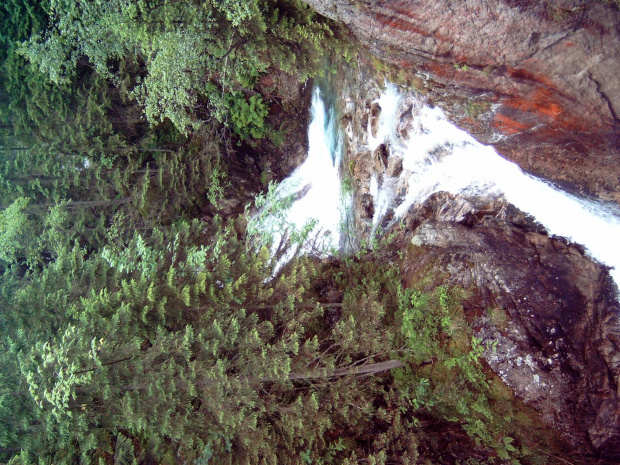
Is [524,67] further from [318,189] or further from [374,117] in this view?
[318,189]

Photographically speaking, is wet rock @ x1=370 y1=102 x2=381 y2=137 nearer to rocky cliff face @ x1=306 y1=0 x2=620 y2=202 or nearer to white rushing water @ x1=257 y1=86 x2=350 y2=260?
white rushing water @ x1=257 y1=86 x2=350 y2=260

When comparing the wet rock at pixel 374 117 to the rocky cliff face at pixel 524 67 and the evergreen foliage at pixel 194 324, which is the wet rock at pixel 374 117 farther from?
the rocky cliff face at pixel 524 67

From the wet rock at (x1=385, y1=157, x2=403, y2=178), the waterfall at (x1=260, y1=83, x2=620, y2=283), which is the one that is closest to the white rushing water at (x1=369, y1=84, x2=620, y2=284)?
the waterfall at (x1=260, y1=83, x2=620, y2=283)

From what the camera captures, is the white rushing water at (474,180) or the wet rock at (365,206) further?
the wet rock at (365,206)

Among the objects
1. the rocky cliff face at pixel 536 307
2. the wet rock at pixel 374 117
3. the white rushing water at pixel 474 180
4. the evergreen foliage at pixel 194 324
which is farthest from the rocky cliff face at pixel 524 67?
the evergreen foliage at pixel 194 324

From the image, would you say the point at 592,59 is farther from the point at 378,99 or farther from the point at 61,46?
the point at 61,46

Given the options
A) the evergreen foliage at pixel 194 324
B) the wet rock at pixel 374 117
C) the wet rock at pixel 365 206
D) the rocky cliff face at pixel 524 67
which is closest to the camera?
the rocky cliff face at pixel 524 67

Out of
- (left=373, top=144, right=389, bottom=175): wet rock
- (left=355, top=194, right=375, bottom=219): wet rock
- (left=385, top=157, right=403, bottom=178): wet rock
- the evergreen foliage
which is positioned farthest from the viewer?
(left=355, top=194, right=375, bottom=219): wet rock
